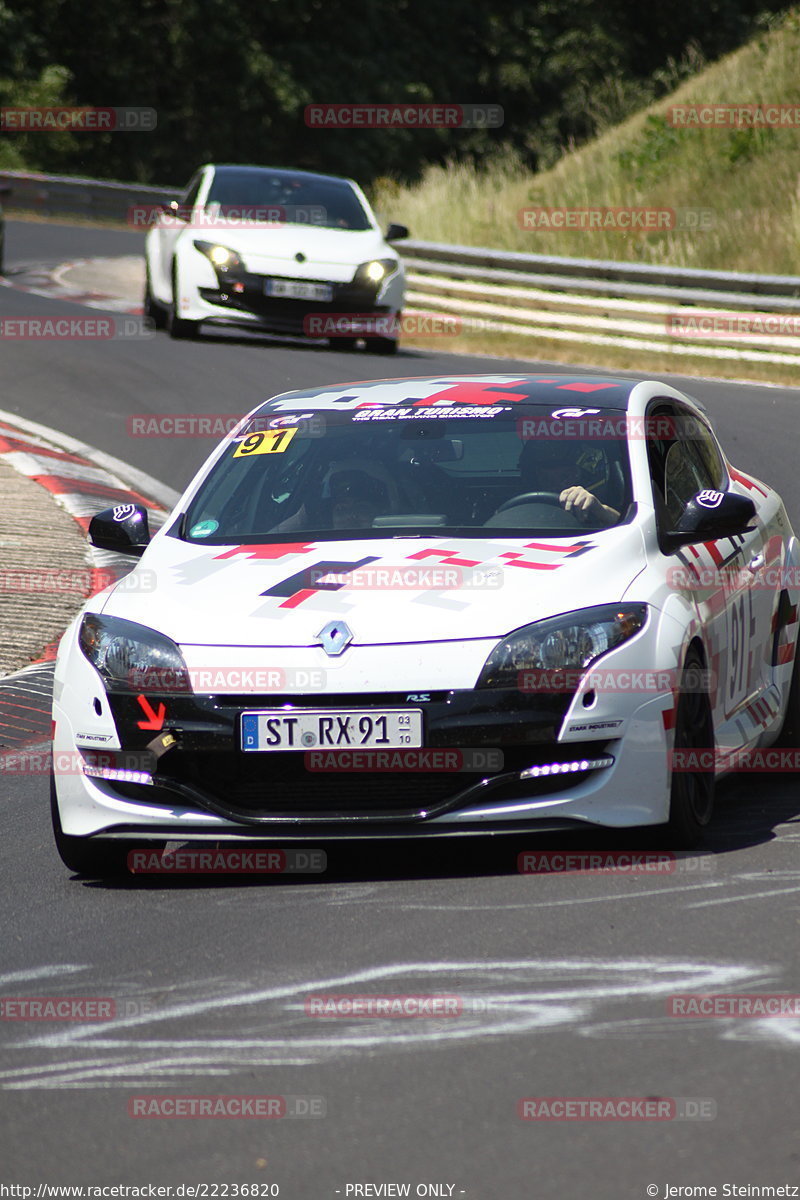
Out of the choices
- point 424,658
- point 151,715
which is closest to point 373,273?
point 151,715

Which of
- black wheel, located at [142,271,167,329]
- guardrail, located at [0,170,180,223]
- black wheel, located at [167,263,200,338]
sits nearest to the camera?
black wheel, located at [167,263,200,338]

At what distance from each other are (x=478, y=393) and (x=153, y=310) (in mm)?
14411

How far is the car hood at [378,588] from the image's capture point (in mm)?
5586

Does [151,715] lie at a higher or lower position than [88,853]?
higher

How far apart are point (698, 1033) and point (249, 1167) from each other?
3.57ft

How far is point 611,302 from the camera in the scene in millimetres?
21609
